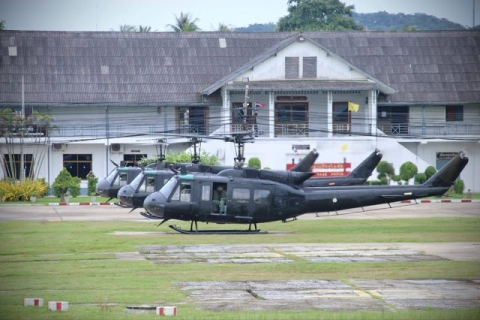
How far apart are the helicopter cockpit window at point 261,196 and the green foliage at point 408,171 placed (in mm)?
27605

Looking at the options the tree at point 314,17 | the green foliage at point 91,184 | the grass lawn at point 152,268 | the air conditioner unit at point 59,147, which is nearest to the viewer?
the grass lawn at point 152,268

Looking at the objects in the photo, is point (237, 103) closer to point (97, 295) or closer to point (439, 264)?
point (439, 264)

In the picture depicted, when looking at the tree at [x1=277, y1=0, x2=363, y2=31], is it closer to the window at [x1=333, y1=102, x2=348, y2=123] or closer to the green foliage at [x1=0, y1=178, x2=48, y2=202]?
the window at [x1=333, y1=102, x2=348, y2=123]

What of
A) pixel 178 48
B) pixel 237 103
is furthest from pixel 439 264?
pixel 178 48

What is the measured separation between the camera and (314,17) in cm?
11700

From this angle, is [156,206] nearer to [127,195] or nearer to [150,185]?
[150,185]

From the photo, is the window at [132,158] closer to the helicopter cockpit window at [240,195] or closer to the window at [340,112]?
the window at [340,112]

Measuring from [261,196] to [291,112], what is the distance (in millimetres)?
33189

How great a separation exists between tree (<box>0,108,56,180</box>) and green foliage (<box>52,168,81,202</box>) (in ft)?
14.5

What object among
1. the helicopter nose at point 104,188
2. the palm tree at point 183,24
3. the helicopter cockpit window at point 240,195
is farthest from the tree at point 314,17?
the helicopter cockpit window at point 240,195

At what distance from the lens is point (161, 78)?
7225 cm

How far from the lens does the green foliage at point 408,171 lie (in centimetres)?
6341

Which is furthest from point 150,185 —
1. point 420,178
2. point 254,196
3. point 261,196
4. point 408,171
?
point 420,178

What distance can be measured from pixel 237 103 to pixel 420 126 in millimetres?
13487
